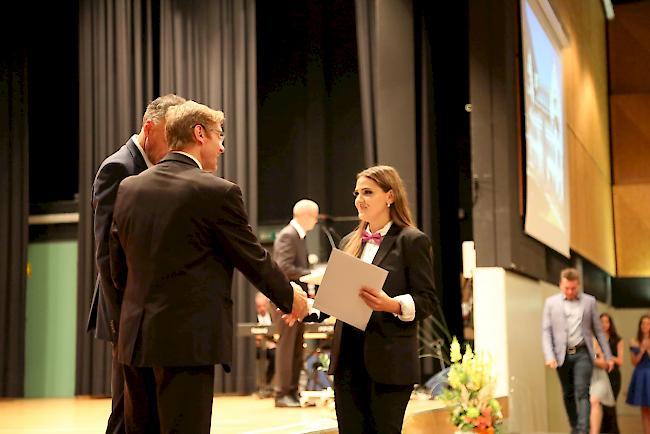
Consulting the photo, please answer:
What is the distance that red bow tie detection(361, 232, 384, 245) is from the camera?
326 centimetres

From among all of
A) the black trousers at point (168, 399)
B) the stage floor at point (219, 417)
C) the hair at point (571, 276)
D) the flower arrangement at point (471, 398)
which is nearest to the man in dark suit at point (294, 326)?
the stage floor at point (219, 417)

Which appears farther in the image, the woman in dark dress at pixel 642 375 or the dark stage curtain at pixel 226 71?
the woman in dark dress at pixel 642 375

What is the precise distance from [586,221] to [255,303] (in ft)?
16.5

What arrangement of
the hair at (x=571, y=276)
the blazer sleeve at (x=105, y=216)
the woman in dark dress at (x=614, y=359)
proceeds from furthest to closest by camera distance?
the woman in dark dress at (x=614, y=359)
the hair at (x=571, y=276)
the blazer sleeve at (x=105, y=216)

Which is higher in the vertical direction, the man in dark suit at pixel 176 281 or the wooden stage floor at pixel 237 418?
the man in dark suit at pixel 176 281

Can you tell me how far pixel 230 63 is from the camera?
376 inches

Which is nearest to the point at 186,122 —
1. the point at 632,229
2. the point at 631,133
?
the point at 632,229

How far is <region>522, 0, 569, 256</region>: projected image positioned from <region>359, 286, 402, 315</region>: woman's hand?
5.39 meters

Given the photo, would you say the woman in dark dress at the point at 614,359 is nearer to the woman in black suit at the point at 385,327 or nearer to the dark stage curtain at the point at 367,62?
the dark stage curtain at the point at 367,62

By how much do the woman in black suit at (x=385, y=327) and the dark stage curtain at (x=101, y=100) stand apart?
6.37m

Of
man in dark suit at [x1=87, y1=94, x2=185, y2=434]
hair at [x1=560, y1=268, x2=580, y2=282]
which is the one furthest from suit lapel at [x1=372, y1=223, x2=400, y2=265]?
hair at [x1=560, y1=268, x2=580, y2=282]

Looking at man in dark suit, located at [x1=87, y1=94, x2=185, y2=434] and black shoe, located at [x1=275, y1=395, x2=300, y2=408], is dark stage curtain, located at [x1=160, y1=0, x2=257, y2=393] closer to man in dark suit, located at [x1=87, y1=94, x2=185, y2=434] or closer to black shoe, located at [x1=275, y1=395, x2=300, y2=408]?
black shoe, located at [x1=275, y1=395, x2=300, y2=408]

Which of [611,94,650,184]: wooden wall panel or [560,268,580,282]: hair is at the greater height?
[611,94,650,184]: wooden wall panel

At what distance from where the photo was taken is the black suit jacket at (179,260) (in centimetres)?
244
